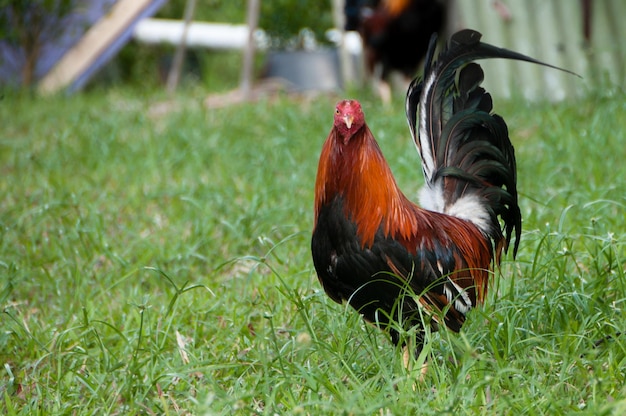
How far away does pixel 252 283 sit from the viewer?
3420 millimetres

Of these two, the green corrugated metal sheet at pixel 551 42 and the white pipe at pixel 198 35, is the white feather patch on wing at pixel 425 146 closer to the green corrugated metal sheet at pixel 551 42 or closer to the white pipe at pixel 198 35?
the green corrugated metal sheet at pixel 551 42

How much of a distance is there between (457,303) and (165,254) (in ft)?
5.43

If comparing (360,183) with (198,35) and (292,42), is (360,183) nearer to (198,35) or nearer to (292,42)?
(292,42)

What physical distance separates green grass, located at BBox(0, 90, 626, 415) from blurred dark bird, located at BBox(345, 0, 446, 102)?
90 centimetres

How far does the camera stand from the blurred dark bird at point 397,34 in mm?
6797

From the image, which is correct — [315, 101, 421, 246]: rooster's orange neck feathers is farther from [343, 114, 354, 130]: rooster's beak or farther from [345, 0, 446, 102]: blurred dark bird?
[345, 0, 446, 102]: blurred dark bird

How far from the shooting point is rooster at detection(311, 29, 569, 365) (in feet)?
8.06

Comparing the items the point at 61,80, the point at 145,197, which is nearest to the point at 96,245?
the point at 145,197

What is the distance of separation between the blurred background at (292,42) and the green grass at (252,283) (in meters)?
0.48

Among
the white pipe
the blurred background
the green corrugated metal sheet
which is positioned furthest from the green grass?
the white pipe

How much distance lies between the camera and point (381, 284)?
246 cm

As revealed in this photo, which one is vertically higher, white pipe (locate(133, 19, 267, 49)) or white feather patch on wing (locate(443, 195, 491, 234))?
white pipe (locate(133, 19, 267, 49))

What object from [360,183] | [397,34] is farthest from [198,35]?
[360,183]

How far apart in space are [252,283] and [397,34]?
13.2 ft
